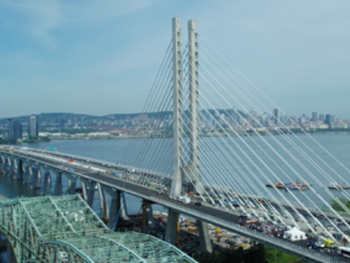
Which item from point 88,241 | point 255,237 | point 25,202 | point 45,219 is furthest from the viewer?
point 25,202

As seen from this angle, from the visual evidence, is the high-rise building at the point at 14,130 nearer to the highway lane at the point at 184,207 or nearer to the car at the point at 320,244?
the highway lane at the point at 184,207

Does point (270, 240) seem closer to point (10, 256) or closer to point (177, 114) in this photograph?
point (177, 114)

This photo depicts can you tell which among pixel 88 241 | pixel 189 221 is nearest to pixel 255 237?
pixel 88 241

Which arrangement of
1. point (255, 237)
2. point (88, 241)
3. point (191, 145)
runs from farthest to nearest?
point (191, 145) → point (255, 237) → point (88, 241)

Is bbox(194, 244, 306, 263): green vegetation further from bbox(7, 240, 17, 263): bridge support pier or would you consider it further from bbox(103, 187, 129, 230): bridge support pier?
bbox(103, 187, 129, 230): bridge support pier

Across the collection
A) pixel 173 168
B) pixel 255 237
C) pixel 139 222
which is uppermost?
pixel 173 168

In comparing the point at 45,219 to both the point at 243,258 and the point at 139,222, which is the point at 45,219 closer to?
the point at 243,258

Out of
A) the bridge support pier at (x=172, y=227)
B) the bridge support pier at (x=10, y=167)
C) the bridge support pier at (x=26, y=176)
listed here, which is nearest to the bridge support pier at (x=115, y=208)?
the bridge support pier at (x=172, y=227)
